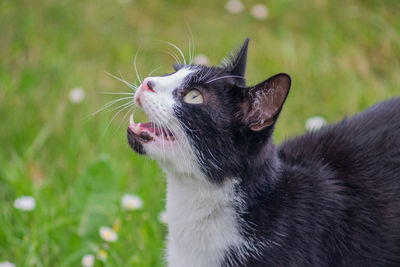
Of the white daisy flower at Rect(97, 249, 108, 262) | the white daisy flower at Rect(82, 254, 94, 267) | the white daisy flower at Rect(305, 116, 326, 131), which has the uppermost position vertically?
the white daisy flower at Rect(305, 116, 326, 131)

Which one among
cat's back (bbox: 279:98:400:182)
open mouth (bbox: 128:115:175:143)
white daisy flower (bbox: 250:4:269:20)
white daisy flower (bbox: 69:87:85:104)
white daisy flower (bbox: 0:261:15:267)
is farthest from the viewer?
white daisy flower (bbox: 250:4:269:20)

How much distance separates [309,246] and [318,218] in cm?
11

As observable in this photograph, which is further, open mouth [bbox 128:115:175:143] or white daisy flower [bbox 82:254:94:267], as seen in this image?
white daisy flower [bbox 82:254:94:267]

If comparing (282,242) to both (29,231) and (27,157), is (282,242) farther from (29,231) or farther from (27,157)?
(27,157)

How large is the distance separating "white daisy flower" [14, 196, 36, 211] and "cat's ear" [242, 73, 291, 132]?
1.25 meters

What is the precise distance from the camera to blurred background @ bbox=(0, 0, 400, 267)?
2846 millimetres

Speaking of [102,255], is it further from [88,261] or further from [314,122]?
[314,122]

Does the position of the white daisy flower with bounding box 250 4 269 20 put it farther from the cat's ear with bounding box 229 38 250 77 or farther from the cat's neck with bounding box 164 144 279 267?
the cat's neck with bounding box 164 144 279 267

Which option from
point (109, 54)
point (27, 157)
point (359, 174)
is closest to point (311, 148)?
point (359, 174)

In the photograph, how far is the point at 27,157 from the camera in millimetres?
3328

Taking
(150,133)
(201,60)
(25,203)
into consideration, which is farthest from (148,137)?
(201,60)

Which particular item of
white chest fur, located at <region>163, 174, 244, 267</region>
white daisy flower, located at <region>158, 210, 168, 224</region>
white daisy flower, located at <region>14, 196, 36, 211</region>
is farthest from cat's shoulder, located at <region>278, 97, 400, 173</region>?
white daisy flower, located at <region>14, 196, 36, 211</region>

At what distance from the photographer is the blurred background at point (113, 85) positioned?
285cm

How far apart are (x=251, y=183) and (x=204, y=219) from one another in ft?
0.71
